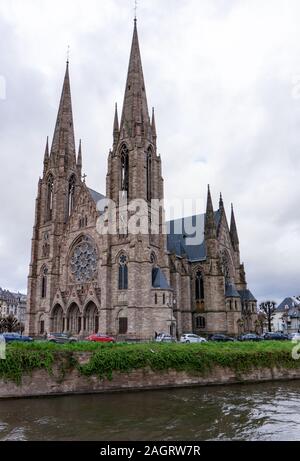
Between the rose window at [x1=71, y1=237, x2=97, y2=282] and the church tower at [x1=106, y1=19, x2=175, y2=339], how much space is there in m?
4.14

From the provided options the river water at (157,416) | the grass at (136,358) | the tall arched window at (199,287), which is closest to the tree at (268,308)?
the tall arched window at (199,287)

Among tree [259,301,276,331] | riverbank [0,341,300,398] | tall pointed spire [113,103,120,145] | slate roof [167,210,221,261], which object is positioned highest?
tall pointed spire [113,103,120,145]

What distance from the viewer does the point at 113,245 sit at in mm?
50625

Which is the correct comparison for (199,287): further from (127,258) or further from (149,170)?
(149,170)

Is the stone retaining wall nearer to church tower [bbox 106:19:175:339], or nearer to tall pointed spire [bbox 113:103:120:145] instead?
church tower [bbox 106:19:175:339]

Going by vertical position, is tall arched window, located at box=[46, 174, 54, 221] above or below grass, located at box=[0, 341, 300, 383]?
above

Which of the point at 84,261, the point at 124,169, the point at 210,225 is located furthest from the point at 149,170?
the point at 84,261

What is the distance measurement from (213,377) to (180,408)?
9219 millimetres

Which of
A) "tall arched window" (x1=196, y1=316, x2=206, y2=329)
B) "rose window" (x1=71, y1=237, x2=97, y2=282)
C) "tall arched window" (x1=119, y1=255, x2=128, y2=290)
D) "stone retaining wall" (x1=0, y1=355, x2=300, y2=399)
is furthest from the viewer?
"tall arched window" (x1=196, y1=316, x2=206, y2=329)

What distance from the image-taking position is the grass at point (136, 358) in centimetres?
2327

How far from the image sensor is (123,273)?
4897cm

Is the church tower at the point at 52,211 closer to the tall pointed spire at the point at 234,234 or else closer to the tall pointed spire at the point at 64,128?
the tall pointed spire at the point at 64,128

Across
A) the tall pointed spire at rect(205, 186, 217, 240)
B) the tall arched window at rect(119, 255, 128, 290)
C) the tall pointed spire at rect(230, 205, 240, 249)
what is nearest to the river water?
the tall arched window at rect(119, 255, 128, 290)

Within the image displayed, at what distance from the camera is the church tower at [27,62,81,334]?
57.3 m
